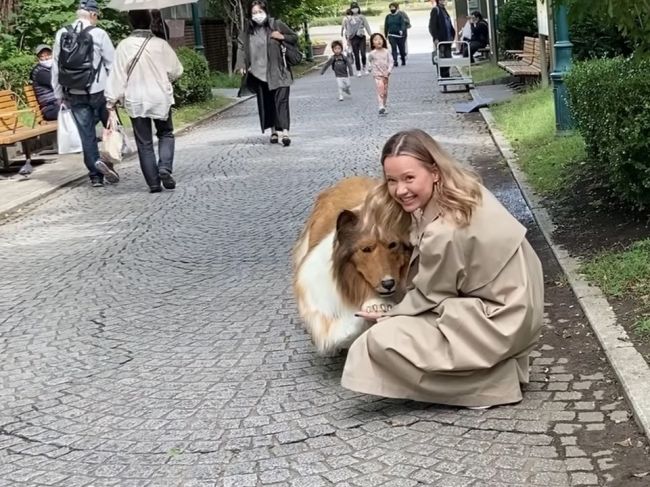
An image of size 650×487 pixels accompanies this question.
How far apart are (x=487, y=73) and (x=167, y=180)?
13319 mm

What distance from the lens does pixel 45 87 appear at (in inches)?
576

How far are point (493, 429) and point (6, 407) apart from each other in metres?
2.64

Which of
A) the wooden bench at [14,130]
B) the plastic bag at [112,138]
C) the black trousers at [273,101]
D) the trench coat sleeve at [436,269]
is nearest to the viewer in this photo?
the trench coat sleeve at [436,269]

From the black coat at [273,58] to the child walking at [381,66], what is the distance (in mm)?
3354

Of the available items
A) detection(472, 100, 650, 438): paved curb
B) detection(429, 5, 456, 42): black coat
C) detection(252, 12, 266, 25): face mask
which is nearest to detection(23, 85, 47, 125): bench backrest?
detection(252, 12, 266, 25): face mask

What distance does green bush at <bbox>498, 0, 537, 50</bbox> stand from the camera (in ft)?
75.3

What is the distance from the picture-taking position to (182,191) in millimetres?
10750

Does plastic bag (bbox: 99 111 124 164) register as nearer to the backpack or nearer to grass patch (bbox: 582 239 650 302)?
the backpack

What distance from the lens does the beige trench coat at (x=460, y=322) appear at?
155 inches

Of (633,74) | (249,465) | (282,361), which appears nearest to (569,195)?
(633,74)

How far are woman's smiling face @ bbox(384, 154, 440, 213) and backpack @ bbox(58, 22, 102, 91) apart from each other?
7.66m

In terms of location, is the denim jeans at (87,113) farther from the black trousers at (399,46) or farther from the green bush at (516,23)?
the black trousers at (399,46)

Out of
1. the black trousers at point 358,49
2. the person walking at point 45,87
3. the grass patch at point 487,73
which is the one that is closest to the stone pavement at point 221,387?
the person walking at point 45,87

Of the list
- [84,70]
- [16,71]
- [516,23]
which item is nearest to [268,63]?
[84,70]
